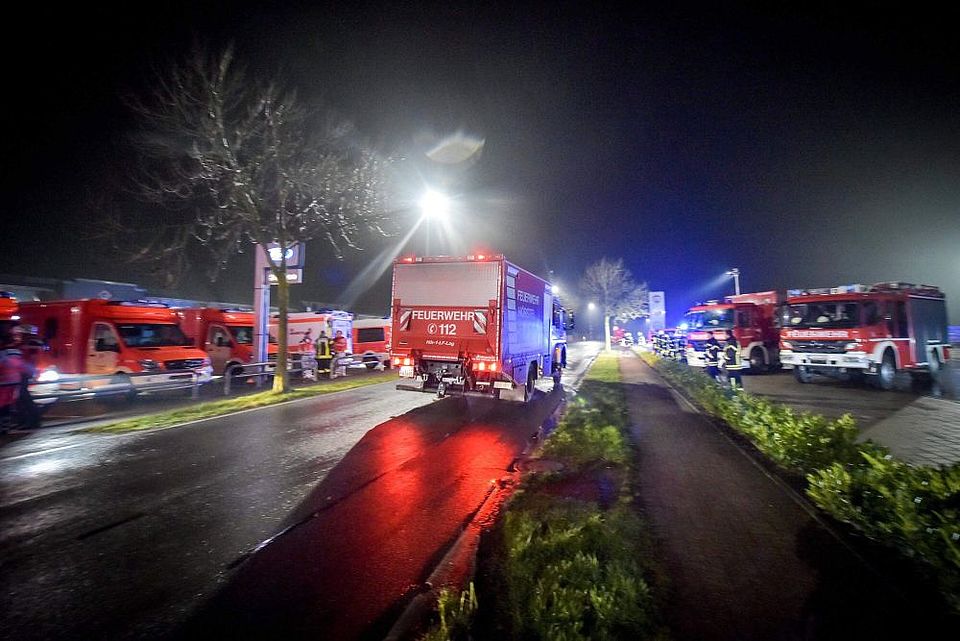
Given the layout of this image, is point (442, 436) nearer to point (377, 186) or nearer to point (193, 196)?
point (377, 186)

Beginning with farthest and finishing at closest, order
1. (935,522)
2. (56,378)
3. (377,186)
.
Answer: (377,186) < (56,378) < (935,522)

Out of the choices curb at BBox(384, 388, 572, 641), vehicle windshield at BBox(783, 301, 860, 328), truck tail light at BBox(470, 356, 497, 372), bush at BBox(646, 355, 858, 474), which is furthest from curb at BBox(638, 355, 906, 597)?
vehicle windshield at BBox(783, 301, 860, 328)

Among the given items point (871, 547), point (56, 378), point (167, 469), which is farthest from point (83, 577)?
point (56, 378)

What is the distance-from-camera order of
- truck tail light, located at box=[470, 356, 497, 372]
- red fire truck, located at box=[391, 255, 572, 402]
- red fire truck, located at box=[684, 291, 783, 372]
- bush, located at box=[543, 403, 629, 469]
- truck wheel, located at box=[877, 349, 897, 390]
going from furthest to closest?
red fire truck, located at box=[684, 291, 783, 372], truck wheel, located at box=[877, 349, 897, 390], red fire truck, located at box=[391, 255, 572, 402], truck tail light, located at box=[470, 356, 497, 372], bush, located at box=[543, 403, 629, 469]

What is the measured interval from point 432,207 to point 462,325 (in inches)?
320

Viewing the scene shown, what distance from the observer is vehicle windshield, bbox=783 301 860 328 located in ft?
49.0

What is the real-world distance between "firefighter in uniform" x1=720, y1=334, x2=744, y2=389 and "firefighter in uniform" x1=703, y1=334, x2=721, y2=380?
1.50ft

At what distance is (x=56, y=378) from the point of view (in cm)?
1141

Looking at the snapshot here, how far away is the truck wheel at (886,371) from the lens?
14.2m

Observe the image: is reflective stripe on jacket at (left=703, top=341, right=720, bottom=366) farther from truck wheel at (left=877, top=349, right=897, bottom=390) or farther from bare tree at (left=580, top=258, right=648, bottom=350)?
bare tree at (left=580, top=258, right=648, bottom=350)

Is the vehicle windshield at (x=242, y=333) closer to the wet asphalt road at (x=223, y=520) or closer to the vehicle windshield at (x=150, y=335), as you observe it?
the vehicle windshield at (x=150, y=335)

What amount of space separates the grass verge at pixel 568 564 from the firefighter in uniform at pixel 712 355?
40.8ft

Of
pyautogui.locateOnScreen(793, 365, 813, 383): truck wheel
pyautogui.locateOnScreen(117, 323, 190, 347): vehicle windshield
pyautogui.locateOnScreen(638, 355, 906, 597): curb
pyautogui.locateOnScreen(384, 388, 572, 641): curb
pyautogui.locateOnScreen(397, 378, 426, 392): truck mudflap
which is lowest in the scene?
pyautogui.locateOnScreen(384, 388, 572, 641): curb

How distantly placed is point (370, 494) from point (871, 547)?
16.5 ft
